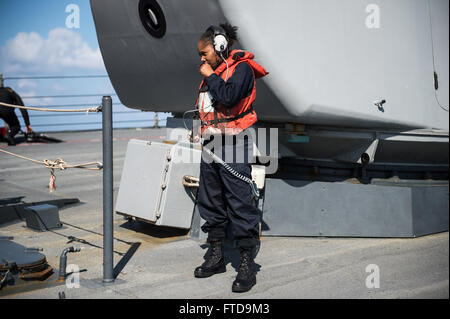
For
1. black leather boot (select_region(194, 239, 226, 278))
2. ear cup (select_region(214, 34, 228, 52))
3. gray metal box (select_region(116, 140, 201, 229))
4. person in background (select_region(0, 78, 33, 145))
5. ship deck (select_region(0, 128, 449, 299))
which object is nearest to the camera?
ship deck (select_region(0, 128, 449, 299))

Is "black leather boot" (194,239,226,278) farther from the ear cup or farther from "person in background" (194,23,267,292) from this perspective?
the ear cup

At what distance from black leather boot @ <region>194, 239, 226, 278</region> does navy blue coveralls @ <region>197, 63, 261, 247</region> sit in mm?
67

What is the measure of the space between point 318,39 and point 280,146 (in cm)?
121

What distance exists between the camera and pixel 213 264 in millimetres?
4352

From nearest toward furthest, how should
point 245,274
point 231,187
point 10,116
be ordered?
point 245,274 → point 231,187 → point 10,116

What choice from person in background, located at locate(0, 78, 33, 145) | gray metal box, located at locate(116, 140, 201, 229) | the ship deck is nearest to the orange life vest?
the ship deck

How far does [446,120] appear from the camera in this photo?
543 centimetres

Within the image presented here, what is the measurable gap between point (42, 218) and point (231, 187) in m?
2.37

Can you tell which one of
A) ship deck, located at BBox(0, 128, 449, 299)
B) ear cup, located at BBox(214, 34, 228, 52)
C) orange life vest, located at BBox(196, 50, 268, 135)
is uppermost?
ear cup, located at BBox(214, 34, 228, 52)

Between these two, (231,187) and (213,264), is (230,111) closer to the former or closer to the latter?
(231,187)

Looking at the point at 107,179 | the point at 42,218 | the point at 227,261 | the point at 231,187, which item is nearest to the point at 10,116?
the point at 42,218

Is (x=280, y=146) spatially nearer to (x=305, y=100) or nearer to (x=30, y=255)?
(x=305, y=100)

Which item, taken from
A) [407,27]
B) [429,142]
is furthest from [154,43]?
[429,142]

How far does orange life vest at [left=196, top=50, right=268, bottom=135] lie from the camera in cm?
412
